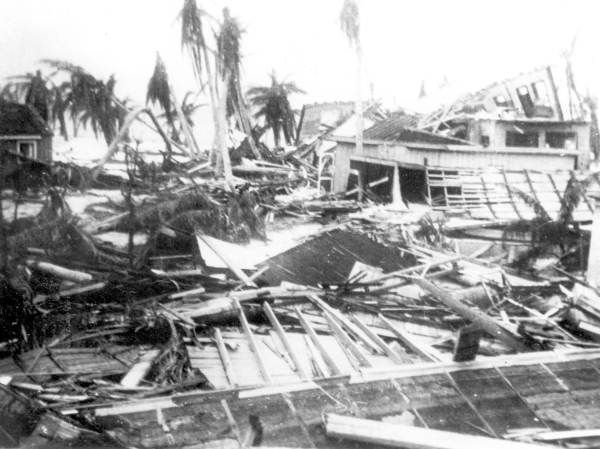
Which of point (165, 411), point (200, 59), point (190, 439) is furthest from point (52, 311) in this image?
point (200, 59)

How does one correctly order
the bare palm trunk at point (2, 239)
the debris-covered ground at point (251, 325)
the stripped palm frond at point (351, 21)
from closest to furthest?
the debris-covered ground at point (251, 325)
the bare palm trunk at point (2, 239)
the stripped palm frond at point (351, 21)

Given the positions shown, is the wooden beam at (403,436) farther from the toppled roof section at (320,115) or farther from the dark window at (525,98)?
the toppled roof section at (320,115)

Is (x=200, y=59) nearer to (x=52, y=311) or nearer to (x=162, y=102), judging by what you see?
(x=162, y=102)

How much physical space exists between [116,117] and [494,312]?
5695mm

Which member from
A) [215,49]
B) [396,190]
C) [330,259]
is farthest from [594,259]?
[215,49]

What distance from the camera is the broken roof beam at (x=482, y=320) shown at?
5895mm

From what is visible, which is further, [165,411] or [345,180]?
[345,180]

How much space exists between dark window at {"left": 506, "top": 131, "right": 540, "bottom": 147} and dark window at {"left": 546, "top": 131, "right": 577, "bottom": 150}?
411mm

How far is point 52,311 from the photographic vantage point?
18.7 ft

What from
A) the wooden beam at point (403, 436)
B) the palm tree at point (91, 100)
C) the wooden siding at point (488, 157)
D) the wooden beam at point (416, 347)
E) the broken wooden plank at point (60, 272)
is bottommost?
the wooden beam at point (416, 347)

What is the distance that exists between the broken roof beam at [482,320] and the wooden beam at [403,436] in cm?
182

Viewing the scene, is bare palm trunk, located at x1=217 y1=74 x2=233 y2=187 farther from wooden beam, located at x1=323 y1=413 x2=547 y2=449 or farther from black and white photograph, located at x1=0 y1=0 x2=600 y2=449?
wooden beam, located at x1=323 y1=413 x2=547 y2=449

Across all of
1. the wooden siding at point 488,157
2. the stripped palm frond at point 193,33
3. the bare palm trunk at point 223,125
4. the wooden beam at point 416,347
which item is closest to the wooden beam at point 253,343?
the wooden beam at point 416,347

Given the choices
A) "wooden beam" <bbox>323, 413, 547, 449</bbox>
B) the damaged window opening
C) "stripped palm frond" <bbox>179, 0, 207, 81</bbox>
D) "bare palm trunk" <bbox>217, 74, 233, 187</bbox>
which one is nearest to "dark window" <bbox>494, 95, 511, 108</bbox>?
the damaged window opening
